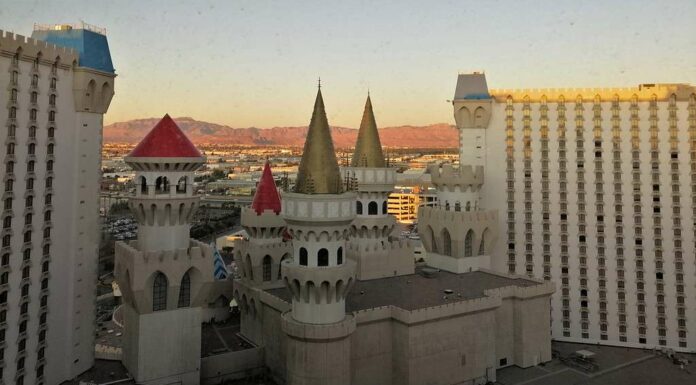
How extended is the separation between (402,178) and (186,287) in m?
116

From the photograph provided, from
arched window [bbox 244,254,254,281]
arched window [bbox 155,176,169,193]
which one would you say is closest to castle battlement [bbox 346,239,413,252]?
arched window [bbox 244,254,254,281]

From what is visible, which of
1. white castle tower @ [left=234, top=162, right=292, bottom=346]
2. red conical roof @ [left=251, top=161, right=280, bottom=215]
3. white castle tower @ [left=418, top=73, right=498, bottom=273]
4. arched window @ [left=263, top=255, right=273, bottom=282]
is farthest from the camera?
white castle tower @ [left=418, top=73, right=498, bottom=273]

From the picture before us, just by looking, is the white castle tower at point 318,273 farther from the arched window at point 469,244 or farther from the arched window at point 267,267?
the arched window at point 469,244

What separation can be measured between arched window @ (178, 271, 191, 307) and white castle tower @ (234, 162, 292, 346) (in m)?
7.23

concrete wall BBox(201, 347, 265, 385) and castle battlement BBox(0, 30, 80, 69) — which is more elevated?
castle battlement BBox(0, 30, 80, 69)

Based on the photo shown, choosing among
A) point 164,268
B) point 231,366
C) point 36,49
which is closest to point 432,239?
point 231,366

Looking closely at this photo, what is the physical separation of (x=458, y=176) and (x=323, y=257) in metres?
19.4

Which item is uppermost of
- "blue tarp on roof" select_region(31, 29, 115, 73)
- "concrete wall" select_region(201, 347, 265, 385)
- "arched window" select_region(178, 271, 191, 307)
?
"blue tarp on roof" select_region(31, 29, 115, 73)

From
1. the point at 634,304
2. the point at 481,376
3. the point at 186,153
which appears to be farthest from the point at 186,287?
the point at 634,304

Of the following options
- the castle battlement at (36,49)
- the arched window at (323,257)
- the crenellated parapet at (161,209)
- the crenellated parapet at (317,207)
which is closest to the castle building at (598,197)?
the crenellated parapet at (317,207)

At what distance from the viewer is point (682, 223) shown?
44094mm

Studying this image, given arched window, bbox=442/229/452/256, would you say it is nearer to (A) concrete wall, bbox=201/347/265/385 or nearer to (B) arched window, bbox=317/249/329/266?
(B) arched window, bbox=317/249/329/266

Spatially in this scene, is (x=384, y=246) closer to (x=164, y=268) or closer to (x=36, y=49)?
(x=164, y=268)

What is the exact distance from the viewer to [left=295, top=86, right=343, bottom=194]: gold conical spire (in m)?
28.7
